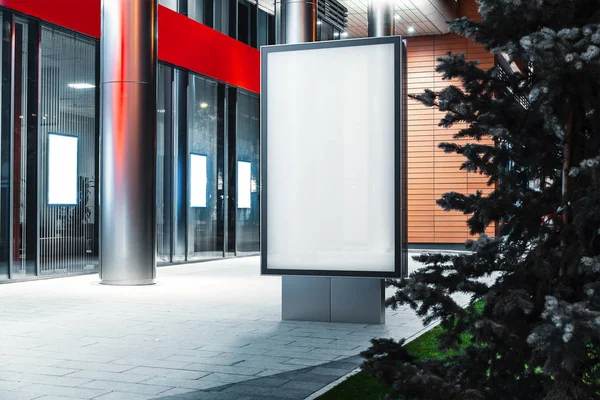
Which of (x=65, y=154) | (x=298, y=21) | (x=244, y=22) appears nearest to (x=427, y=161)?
(x=244, y=22)

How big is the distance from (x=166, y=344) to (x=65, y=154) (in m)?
7.46

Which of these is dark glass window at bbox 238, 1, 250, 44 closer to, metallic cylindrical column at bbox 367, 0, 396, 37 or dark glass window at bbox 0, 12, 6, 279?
metallic cylindrical column at bbox 367, 0, 396, 37

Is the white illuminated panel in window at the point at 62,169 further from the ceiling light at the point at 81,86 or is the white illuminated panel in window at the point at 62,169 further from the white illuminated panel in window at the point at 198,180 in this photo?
the white illuminated panel in window at the point at 198,180

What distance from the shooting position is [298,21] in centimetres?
955

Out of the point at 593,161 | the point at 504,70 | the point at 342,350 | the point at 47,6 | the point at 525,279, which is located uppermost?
the point at 47,6

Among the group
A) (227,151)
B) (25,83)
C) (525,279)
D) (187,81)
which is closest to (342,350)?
(525,279)

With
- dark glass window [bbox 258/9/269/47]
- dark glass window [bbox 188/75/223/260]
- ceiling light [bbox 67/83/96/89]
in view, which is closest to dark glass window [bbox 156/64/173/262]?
dark glass window [bbox 188/75/223/260]

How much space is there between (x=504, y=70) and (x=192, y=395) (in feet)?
9.87

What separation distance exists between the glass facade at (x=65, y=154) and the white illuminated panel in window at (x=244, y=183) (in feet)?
5.56

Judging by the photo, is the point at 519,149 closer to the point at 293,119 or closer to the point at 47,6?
the point at 293,119

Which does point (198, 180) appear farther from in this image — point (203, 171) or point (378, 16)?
point (378, 16)

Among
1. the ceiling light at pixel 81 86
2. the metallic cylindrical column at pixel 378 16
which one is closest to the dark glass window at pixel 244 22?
the metallic cylindrical column at pixel 378 16

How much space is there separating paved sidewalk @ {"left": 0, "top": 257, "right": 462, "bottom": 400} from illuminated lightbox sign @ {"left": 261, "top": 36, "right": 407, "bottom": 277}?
0.84m

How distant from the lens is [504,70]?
306cm
